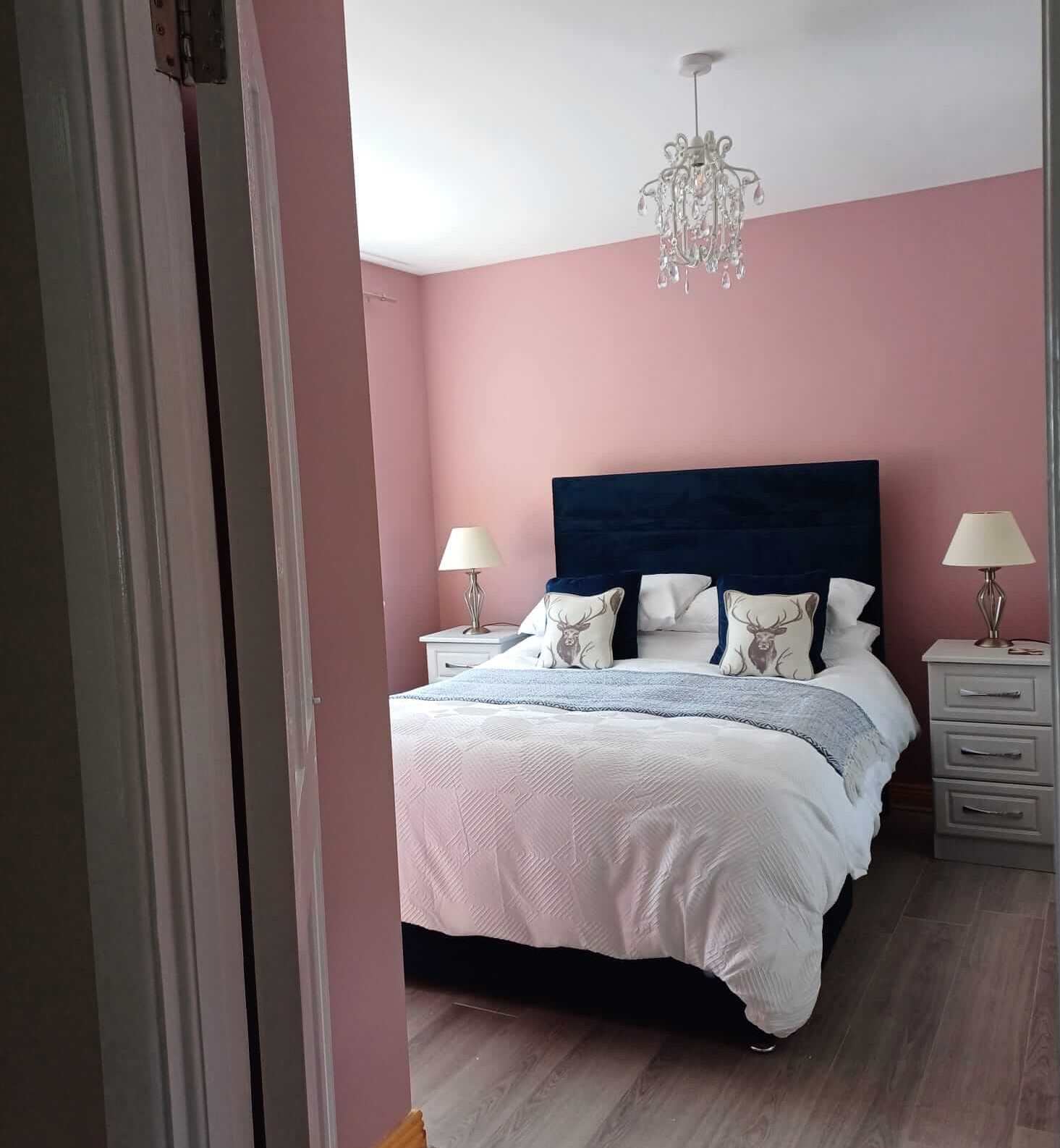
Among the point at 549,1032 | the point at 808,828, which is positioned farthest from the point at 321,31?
the point at 549,1032

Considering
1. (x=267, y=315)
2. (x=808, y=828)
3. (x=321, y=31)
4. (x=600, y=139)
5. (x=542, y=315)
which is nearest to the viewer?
(x=267, y=315)

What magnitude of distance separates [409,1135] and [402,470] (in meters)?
3.57

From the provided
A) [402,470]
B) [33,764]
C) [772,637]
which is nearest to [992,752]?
[772,637]

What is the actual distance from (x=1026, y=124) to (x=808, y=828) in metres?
2.51

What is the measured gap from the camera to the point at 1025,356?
3984 mm

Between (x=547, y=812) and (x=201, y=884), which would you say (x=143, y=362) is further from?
(x=547, y=812)

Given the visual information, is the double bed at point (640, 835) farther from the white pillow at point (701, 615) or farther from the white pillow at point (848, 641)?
the white pillow at point (701, 615)

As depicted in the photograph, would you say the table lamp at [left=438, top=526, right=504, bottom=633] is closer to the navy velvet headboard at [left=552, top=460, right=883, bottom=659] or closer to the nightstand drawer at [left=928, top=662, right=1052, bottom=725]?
the navy velvet headboard at [left=552, top=460, right=883, bottom=659]

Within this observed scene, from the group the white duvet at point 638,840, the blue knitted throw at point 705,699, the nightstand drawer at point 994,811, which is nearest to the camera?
the white duvet at point 638,840

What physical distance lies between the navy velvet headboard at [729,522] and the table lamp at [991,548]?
467 millimetres

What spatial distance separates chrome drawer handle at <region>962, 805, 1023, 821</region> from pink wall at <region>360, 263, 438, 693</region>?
2627mm

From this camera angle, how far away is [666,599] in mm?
4352

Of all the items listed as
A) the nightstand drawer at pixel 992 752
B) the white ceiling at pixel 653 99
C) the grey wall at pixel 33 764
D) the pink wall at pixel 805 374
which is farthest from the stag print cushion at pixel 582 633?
the grey wall at pixel 33 764

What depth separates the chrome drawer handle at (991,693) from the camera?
359cm
